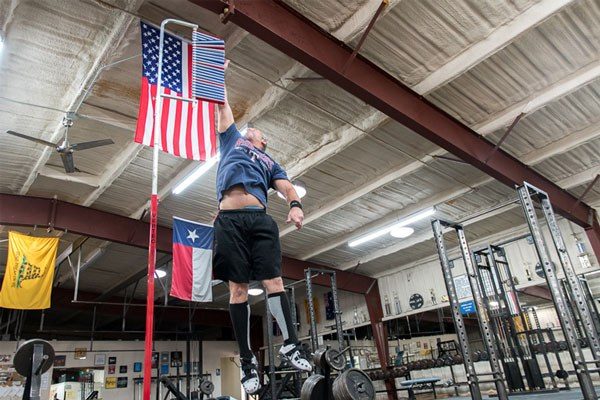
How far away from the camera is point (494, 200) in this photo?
8344 mm

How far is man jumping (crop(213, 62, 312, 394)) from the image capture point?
1.85m

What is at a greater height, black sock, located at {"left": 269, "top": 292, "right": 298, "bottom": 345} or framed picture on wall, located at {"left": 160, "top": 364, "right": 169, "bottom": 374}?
framed picture on wall, located at {"left": 160, "top": 364, "right": 169, "bottom": 374}

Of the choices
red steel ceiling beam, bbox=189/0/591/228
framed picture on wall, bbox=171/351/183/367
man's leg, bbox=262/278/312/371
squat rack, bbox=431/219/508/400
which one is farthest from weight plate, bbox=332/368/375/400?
framed picture on wall, bbox=171/351/183/367

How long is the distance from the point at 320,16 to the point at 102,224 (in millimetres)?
5696

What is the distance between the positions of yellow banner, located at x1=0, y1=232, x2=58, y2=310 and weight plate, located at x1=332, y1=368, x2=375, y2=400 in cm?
621

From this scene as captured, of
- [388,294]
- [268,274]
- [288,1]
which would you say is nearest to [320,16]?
[288,1]

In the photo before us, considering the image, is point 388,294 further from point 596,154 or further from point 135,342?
point 135,342

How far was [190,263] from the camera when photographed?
21.7 ft

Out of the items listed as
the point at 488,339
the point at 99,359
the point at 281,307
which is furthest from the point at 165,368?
the point at 281,307

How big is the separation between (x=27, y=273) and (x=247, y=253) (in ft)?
20.9

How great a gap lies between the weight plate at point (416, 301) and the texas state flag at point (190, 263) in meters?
5.93

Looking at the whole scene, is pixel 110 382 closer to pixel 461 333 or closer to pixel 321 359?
pixel 461 333

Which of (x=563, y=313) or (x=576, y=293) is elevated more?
(x=576, y=293)

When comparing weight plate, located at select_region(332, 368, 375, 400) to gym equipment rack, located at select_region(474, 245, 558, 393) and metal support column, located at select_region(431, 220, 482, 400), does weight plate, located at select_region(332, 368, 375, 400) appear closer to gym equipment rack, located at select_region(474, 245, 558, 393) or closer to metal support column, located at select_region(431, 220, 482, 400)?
metal support column, located at select_region(431, 220, 482, 400)
